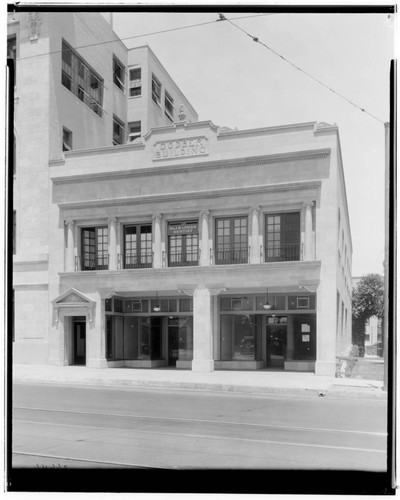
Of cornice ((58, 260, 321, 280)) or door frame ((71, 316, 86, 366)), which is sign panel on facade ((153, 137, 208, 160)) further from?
door frame ((71, 316, 86, 366))

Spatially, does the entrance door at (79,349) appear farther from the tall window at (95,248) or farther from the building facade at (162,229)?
the tall window at (95,248)

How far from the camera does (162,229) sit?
1492 centimetres

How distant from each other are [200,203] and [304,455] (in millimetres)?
8140

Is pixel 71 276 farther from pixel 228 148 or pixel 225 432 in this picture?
pixel 225 432

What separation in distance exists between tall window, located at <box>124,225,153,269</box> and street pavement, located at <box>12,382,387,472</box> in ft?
10.4

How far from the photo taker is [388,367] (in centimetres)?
774

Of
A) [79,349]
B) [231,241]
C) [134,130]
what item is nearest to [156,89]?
[134,130]

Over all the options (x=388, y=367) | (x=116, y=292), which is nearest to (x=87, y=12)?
(x=388, y=367)

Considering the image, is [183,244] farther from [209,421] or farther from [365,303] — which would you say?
[365,303]

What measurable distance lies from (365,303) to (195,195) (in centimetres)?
650

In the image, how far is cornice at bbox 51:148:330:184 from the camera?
13477 millimetres

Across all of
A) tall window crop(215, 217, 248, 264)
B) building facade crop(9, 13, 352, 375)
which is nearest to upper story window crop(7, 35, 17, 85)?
building facade crop(9, 13, 352, 375)

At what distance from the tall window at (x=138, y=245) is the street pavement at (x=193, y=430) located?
318cm

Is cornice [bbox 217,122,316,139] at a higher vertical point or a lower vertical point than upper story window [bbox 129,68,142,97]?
lower
